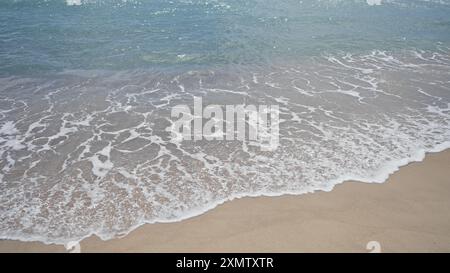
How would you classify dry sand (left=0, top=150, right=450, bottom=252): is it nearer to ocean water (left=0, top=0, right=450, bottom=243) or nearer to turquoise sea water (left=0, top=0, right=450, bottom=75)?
ocean water (left=0, top=0, right=450, bottom=243)

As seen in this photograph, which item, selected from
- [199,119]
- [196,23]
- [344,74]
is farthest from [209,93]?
[196,23]

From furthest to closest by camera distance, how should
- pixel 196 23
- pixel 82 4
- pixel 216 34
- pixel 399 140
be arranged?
pixel 82 4 < pixel 196 23 < pixel 216 34 < pixel 399 140

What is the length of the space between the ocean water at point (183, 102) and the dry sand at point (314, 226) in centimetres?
27

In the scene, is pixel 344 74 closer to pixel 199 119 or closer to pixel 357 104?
pixel 357 104

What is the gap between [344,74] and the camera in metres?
13.5

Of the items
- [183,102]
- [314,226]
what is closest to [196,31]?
[183,102]

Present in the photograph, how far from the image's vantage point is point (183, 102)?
1089 cm

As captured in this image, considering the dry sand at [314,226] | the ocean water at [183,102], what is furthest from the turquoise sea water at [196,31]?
the dry sand at [314,226]

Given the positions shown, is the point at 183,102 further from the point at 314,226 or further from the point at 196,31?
the point at 196,31

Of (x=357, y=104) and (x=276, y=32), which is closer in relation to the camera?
(x=357, y=104)

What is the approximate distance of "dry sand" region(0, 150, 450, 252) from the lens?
5.68 m

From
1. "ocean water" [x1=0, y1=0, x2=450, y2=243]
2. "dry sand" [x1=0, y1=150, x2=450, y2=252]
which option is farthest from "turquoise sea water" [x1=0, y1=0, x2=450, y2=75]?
"dry sand" [x1=0, y1=150, x2=450, y2=252]

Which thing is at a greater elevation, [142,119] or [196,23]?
[196,23]
